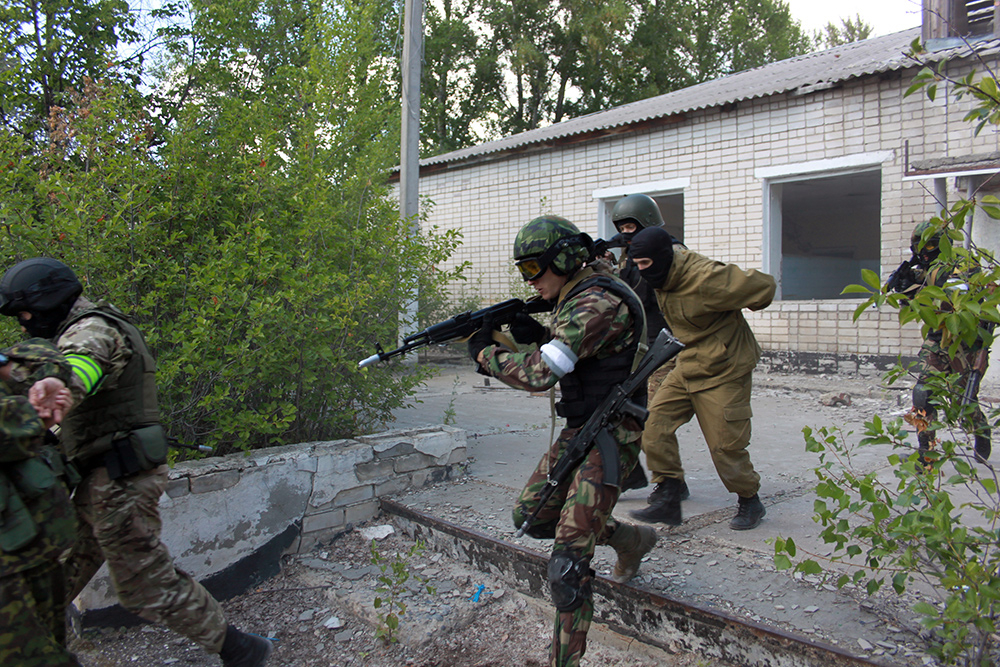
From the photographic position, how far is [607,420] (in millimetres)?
2580

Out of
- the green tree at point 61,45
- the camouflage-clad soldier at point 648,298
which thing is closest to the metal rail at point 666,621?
the camouflage-clad soldier at point 648,298

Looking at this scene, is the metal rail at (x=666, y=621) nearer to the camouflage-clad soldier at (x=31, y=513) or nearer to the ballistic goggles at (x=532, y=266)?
the ballistic goggles at (x=532, y=266)

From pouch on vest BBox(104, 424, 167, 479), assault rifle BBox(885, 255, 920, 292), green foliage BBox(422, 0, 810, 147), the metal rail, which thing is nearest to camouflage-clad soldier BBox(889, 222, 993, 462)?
assault rifle BBox(885, 255, 920, 292)

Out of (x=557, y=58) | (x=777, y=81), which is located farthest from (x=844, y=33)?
(x=777, y=81)

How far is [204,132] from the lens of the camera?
4.20 meters

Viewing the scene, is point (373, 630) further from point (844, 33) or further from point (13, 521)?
point (844, 33)

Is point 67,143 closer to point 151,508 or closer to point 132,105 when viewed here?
point 132,105

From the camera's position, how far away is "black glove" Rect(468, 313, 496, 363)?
8.86ft

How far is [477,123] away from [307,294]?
24428mm

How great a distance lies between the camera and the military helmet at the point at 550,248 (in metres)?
Answer: 2.63

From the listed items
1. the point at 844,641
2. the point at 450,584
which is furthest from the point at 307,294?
the point at 844,641

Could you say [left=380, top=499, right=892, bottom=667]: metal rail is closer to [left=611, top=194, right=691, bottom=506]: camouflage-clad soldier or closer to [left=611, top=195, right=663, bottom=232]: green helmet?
[left=611, top=194, right=691, bottom=506]: camouflage-clad soldier

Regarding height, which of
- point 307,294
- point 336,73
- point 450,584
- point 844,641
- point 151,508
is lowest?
point 450,584

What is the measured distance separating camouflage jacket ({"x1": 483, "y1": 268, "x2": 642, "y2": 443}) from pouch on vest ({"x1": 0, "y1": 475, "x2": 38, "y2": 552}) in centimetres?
145
